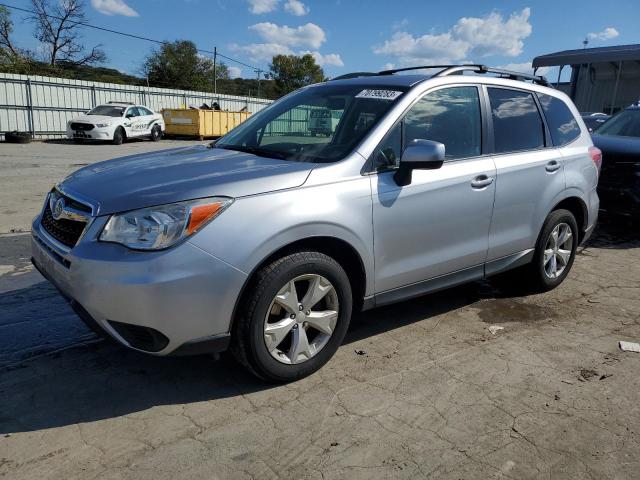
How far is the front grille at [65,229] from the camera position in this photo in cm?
282

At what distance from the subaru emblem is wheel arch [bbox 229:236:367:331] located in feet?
3.91

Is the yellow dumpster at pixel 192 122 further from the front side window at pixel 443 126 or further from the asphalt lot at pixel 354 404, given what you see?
the front side window at pixel 443 126

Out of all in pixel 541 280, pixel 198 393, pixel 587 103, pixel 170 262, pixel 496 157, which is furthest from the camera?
pixel 587 103

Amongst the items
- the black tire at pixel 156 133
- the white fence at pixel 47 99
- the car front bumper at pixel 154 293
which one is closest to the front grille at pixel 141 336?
the car front bumper at pixel 154 293

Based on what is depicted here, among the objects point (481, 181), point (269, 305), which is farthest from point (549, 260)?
point (269, 305)

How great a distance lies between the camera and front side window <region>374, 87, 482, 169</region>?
340 centimetres

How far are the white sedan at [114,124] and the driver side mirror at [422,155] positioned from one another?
19.6 metres

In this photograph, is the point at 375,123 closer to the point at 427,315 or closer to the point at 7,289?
the point at 427,315

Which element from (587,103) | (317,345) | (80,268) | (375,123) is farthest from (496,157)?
(587,103)

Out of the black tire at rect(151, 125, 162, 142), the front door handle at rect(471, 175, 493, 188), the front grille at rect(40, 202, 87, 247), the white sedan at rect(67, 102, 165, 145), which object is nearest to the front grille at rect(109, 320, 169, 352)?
the front grille at rect(40, 202, 87, 247)

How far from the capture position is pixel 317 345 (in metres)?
3.16

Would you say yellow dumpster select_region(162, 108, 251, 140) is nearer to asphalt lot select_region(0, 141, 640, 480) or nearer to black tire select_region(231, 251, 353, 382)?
asphalt lot select_region(0, 141, 640, 480)

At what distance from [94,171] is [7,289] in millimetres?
1804

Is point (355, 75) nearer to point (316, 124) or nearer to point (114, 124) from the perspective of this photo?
point (316, 124)
